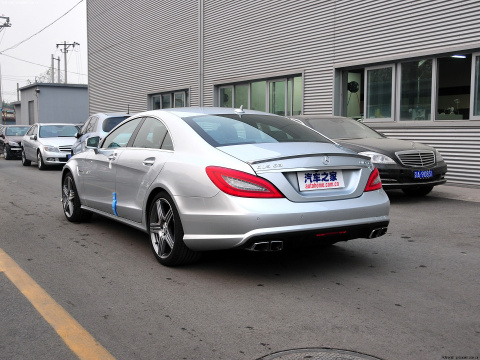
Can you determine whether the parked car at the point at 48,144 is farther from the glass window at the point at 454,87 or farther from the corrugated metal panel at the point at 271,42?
the glass window at the point at 454,87

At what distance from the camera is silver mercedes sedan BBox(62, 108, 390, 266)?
4.37 meters

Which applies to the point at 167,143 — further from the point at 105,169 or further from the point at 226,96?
the point at 226,96

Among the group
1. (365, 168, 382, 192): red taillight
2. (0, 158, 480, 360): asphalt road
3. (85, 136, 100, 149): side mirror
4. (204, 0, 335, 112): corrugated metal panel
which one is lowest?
(0, 158, 480, 360): asphalt road

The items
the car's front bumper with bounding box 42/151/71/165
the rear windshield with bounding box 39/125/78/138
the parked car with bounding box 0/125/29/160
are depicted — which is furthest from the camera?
the parked car with bounding box 0/125/29/160

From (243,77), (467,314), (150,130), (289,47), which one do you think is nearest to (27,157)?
(243,77)

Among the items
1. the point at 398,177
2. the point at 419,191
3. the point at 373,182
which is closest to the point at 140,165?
the point at 373,182

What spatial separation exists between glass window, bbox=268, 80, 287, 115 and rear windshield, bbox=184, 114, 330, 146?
1180cm

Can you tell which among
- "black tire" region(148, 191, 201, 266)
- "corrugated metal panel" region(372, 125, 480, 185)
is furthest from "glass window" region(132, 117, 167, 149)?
"corrugated metal panel" region(372, 125, 480, 185)

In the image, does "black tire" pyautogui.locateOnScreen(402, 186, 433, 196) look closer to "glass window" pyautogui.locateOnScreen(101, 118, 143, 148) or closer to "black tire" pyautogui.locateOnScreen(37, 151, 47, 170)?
"glass window" pyautogui.locateOnScreen(101, 118, 143, 148)

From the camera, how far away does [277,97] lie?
58.0 ft

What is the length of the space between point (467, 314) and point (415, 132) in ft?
31.9

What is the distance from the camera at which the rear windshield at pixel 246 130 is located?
5.04 meters

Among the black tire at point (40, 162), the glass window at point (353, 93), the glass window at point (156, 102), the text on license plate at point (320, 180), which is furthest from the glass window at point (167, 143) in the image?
the glass window at point (156, 102)

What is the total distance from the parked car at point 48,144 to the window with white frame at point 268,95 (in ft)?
18.1
